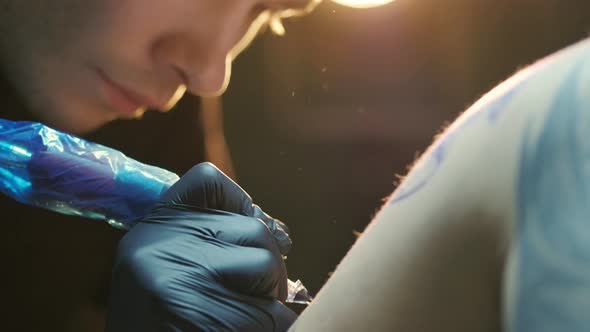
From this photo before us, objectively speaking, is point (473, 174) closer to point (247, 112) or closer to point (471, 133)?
point (471, 133)

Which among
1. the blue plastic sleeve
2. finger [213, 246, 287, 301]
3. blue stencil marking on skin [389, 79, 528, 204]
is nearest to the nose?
the blue plastic sleeve

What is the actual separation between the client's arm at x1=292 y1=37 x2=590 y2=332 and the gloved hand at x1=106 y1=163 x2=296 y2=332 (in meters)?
0.35

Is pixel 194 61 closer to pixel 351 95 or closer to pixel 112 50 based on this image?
pixel 112 50

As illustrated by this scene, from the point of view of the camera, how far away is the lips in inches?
35.2

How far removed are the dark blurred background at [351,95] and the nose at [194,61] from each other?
31 cm

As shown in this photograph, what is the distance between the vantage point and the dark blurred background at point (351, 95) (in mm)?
1333

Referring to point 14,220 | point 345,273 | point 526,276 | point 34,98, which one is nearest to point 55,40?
point 34,98

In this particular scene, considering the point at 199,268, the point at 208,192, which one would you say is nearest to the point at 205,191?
the point at 208,192

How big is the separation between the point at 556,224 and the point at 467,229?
0.16 ft

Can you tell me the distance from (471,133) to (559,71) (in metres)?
0.06

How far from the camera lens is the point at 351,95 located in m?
1.38

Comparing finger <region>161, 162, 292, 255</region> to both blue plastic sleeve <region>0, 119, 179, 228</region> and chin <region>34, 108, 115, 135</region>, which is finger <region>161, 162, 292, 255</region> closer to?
blue plastic sleeve <region>0, 119, 179, 228</region>

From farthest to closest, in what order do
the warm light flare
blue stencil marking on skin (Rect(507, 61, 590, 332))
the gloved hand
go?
the warm light flare < the gloved hand < blue stencil marking on skin (Rect(507, 61, 590, 332))

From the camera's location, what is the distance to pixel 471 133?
31 centimetres
